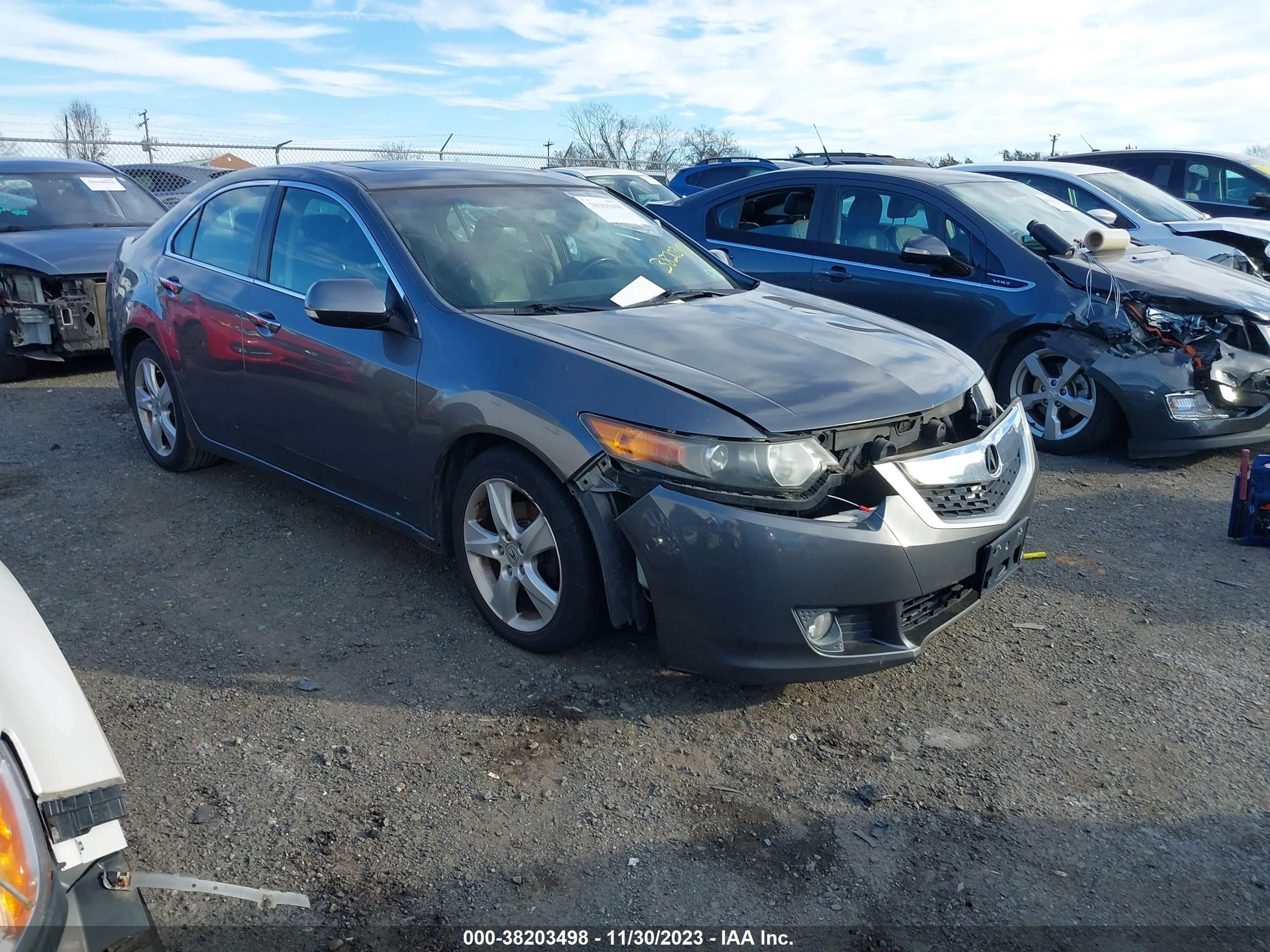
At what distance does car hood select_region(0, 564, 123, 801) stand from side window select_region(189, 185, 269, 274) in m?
3.15

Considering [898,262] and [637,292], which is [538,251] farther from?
[898,262]

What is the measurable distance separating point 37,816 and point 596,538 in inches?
73.3

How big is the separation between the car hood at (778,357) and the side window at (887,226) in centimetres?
266

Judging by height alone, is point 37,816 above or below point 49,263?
below

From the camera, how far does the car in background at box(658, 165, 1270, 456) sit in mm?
5734

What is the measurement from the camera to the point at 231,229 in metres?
4.86

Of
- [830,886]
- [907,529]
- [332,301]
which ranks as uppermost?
[332,301]

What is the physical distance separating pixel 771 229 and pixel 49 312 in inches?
202

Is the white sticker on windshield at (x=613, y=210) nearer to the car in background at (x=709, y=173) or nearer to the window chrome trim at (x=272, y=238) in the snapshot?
the window chrome trim at (x=272, y=238)

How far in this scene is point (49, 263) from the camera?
739cm

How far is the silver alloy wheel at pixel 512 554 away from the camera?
3.48m

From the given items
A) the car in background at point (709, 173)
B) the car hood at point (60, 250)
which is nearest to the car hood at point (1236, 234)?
the car in background at point (709, 173)

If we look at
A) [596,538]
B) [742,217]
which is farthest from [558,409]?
[742,217]

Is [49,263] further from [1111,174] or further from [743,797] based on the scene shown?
[1111,174]
